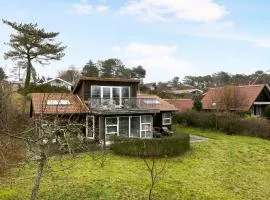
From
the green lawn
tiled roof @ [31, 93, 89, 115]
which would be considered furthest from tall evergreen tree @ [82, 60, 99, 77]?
the green lawn

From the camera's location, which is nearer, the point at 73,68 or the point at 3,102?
the point at 3,102

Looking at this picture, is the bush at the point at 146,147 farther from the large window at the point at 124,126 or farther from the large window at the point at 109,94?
the large window at the point at 109,94

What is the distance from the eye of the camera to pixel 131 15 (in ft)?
67.6

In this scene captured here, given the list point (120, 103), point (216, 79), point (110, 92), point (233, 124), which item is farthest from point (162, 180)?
point (216, 79)

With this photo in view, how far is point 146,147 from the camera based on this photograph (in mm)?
21453

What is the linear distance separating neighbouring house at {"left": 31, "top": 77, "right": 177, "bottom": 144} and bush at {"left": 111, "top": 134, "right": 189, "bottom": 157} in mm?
3003

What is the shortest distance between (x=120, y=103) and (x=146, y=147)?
23.6 ft

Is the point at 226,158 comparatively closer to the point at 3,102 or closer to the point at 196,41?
the point at 196,41

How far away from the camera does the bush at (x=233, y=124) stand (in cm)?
3209

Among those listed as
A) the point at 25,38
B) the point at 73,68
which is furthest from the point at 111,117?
the point at 73,68

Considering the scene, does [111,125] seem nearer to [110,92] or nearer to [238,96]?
[110,92]

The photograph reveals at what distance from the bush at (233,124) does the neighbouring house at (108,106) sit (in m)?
8.58

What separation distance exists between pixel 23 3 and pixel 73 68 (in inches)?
2611

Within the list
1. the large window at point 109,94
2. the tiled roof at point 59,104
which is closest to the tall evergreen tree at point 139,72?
the large window at point 109,94
